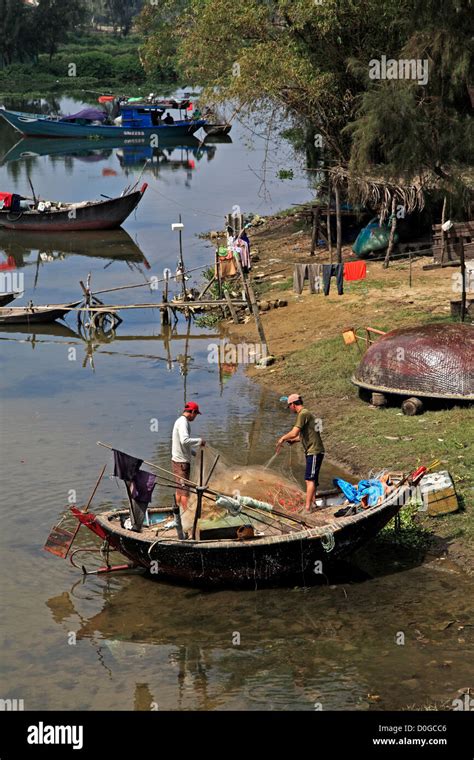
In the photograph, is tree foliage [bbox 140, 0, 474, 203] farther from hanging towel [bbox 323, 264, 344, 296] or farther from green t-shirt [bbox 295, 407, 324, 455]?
green t-shirt [bbox 295, 407, 324, 455]

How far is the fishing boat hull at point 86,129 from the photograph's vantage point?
60031 mm

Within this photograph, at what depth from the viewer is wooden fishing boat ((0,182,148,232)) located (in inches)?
1390

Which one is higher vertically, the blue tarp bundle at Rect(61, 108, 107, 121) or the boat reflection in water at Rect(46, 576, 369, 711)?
the blue tarp bundle at Rect(61, 108, 107, 121)

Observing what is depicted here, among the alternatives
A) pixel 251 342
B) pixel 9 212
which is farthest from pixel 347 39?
pixel 9 212

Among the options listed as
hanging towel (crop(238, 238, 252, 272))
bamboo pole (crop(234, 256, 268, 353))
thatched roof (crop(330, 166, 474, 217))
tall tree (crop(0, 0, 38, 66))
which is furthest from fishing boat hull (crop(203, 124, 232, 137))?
bamboo pole (crop(234, 256, 268, 353))

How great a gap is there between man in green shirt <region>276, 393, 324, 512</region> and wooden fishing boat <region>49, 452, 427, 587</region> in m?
0.40

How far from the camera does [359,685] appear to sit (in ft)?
33.4

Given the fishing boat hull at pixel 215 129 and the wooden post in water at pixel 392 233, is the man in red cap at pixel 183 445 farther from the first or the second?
the fishing boat hull at pixel 215 129

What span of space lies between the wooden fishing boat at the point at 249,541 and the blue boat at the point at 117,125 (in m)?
49.7

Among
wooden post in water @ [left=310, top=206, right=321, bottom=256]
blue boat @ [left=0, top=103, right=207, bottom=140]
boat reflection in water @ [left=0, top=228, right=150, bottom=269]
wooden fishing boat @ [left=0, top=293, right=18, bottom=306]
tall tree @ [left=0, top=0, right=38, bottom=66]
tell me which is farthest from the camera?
tall tree @ [left=0, top=0, right=38, bottom=66]

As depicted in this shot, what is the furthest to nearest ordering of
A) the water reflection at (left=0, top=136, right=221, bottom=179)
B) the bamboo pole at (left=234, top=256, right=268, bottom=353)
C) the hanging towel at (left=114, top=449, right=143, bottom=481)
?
the water reflection at (left=0, top=136, right=221, bottom=179), the bamboo pole at (left=234, top=256, right=268, bottom=353), the hanging towel at (left=114, top=449, right=143, bottom=481)

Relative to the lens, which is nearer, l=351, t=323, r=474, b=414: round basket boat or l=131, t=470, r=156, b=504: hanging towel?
l=131, t=470, r=156, b=504: hanging towel

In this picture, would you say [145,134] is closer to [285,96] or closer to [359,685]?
[285,96]
